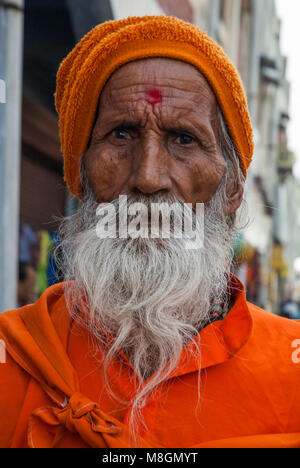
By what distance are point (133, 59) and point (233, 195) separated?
60 centimetres

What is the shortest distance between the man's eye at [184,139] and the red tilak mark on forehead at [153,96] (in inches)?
5.3

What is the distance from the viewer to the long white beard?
1.64 metres

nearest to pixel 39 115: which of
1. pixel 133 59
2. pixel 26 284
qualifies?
pixel 26 284

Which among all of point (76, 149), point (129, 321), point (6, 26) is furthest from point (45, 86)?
point (129, 321)

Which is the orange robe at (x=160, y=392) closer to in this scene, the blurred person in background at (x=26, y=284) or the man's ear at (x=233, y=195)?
the man's ear at (x=233, y=195)

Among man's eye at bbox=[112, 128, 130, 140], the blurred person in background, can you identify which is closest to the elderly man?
man's eye at bbox=[112, 128, 130, 140]

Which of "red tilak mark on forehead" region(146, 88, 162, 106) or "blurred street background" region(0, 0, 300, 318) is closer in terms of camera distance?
"red tilak mark on forehead" region(146, 88, 162, 106)

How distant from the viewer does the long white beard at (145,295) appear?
1642 mm

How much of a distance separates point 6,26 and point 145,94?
133 centimetres

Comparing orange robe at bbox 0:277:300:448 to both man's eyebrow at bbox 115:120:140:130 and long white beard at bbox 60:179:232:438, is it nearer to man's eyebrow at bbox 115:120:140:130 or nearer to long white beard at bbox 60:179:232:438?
long white beard at bbox 60:179:232:438

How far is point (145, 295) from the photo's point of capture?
165 centimetres

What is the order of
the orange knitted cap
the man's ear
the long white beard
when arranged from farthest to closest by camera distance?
the man's ear, the orange knitted cap, the long white beard

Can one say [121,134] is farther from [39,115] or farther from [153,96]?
[39,115]

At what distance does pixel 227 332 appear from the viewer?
1.68 m
